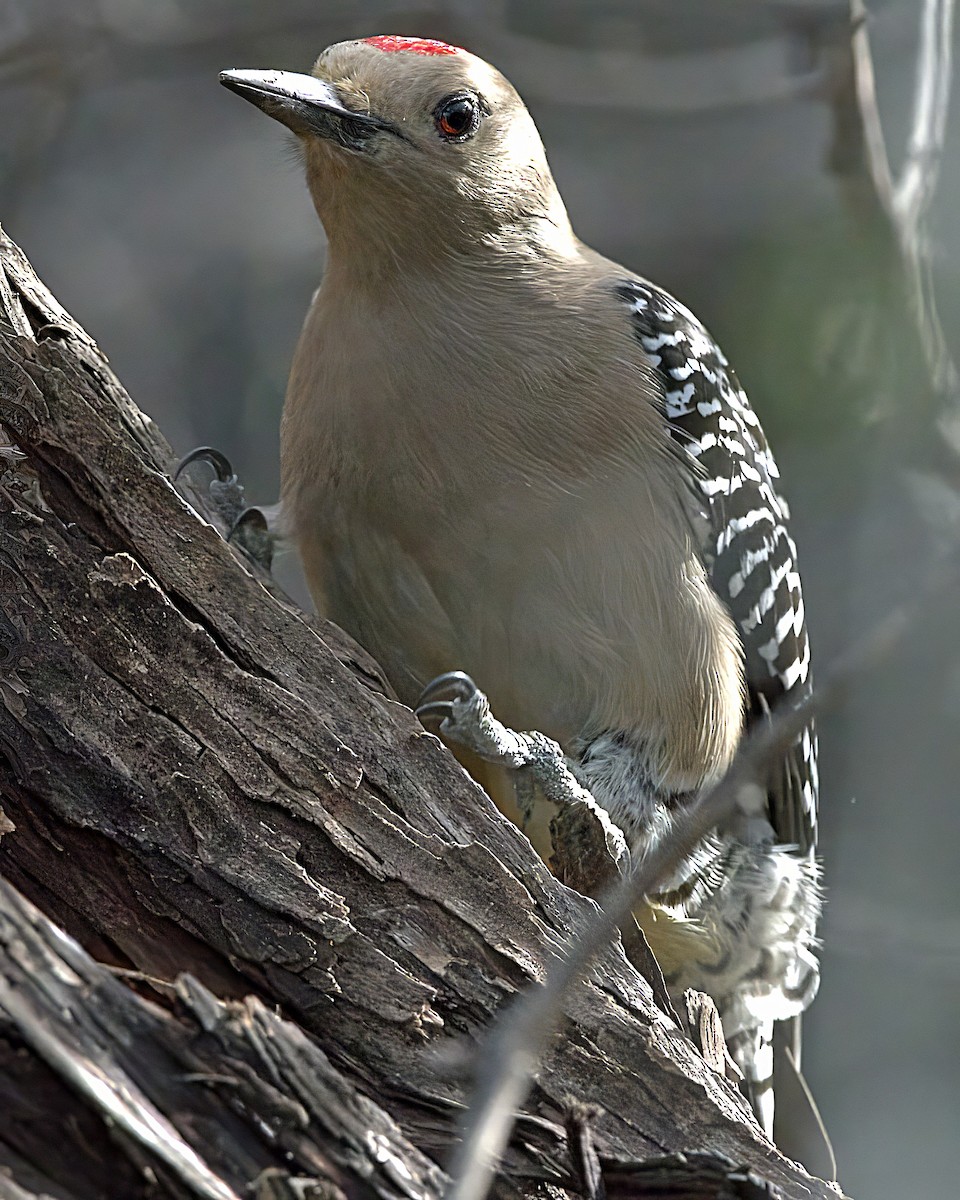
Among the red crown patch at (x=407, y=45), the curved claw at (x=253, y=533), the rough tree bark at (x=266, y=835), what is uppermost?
the red crown patch at (x=407, y=45)

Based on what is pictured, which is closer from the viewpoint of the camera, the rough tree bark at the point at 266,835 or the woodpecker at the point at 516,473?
the rough tree bark at the point at 266,835

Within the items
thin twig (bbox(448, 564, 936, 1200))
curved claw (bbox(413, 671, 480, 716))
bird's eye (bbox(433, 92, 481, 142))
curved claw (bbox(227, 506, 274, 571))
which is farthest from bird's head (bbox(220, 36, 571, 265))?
thin twig (bbox(448, 564, 936, 1200))

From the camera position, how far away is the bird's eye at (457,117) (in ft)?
12.5

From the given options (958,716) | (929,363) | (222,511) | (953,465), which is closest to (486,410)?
(222,511)

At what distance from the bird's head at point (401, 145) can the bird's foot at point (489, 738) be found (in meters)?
1.19

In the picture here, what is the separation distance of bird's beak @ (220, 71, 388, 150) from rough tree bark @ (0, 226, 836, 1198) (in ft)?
2.95

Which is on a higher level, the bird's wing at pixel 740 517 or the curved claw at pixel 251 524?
the bird's wing at pixel 740 517

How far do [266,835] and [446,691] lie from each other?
0.86m

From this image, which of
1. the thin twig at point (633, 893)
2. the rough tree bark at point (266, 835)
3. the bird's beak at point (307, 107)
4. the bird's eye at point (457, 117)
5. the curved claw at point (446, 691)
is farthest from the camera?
the bird's eye at point (457, 117)

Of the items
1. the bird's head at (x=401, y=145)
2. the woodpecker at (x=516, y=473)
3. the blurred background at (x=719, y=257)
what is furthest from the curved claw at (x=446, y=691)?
the blurred background at (x=719, y=257)

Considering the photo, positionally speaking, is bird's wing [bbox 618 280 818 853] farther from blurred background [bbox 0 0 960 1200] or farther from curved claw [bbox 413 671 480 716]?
blurred background [bbox 0 0 960 1200]

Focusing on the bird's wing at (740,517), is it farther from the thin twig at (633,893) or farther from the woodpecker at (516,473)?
the thin twig at (633,893)

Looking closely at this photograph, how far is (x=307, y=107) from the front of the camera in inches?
141

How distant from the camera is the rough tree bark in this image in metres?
2.64
